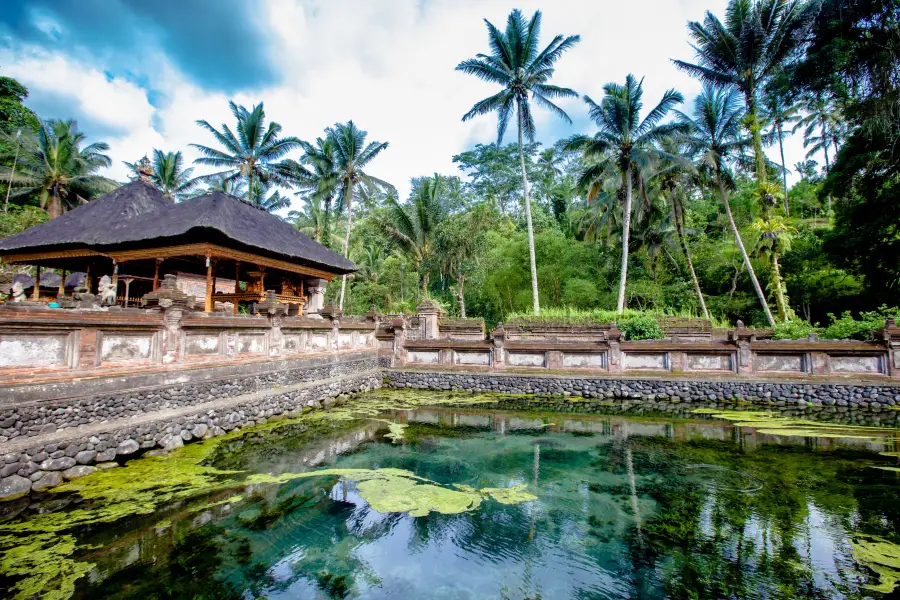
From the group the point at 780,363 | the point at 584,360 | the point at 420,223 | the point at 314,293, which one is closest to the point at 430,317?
the point at 314,293

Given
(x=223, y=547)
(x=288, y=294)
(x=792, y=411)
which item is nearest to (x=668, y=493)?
(x=223, y=547)

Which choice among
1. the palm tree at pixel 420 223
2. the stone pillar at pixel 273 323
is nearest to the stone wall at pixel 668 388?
the stone pillar at pixel 273 323

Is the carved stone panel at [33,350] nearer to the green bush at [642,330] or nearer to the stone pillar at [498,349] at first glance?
the stone pillar at [498,349]

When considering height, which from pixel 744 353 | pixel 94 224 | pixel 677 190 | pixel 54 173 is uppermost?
pixel 54 173

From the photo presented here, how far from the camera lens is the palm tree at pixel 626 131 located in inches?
725

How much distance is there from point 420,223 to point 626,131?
11306 mm

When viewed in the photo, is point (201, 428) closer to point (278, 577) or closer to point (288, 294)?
point (278, 577)

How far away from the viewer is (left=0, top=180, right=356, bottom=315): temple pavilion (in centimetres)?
1154

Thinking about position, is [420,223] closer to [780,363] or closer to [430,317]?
[430,317]

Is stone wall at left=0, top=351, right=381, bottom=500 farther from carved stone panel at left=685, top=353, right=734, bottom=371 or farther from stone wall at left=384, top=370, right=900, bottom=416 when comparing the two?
carved stone panel at left=685, top=353, right=734, bottom=371

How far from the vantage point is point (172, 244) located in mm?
11812

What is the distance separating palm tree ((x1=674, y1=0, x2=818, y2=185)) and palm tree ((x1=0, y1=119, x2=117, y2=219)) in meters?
33.4

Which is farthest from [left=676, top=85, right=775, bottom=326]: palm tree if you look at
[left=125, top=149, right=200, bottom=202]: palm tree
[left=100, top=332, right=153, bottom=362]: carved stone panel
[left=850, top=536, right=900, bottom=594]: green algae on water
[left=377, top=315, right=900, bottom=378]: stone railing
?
[left=125, top=149, right=200, bottom=202]: palm tree

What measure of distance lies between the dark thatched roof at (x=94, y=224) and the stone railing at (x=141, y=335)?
6390 millimetres
